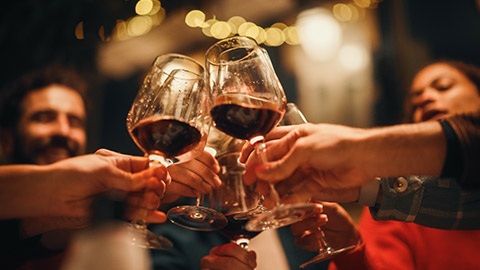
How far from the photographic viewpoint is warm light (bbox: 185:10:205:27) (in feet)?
10.3

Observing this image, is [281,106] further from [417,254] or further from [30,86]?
[30,86]

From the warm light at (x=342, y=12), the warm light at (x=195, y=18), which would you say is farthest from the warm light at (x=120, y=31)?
the warm light at (x=342, y=12)

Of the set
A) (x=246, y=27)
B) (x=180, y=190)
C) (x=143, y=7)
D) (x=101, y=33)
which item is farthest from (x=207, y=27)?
(x=180, y=190)


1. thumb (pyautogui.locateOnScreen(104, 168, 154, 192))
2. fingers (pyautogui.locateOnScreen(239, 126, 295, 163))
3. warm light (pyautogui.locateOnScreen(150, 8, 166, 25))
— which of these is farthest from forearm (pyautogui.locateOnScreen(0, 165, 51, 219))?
warm light (pyautogui.locateOnScreen(150, 8, 166, 25))

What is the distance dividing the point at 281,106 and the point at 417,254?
47.3 inches

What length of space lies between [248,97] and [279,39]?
2.52 meters

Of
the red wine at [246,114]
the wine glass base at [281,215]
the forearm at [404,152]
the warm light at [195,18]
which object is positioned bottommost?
the wine glass base at [281,215]

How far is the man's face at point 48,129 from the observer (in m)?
2.08

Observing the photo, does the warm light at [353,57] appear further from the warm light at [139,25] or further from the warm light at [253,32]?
the warm light at [139,25]

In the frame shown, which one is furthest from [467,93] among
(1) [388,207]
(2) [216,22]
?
(2) [216,22]

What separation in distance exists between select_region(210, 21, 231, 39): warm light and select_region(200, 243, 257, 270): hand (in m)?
2.35

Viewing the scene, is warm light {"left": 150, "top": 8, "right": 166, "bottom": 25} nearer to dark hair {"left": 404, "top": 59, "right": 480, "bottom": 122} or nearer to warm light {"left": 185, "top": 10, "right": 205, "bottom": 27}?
warm light {"left": 185, "top": 10, "right": 205, "bottom": 27}

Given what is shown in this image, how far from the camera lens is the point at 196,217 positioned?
0.94 m

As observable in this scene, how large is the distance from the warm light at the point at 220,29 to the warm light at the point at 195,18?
0.44 feet
